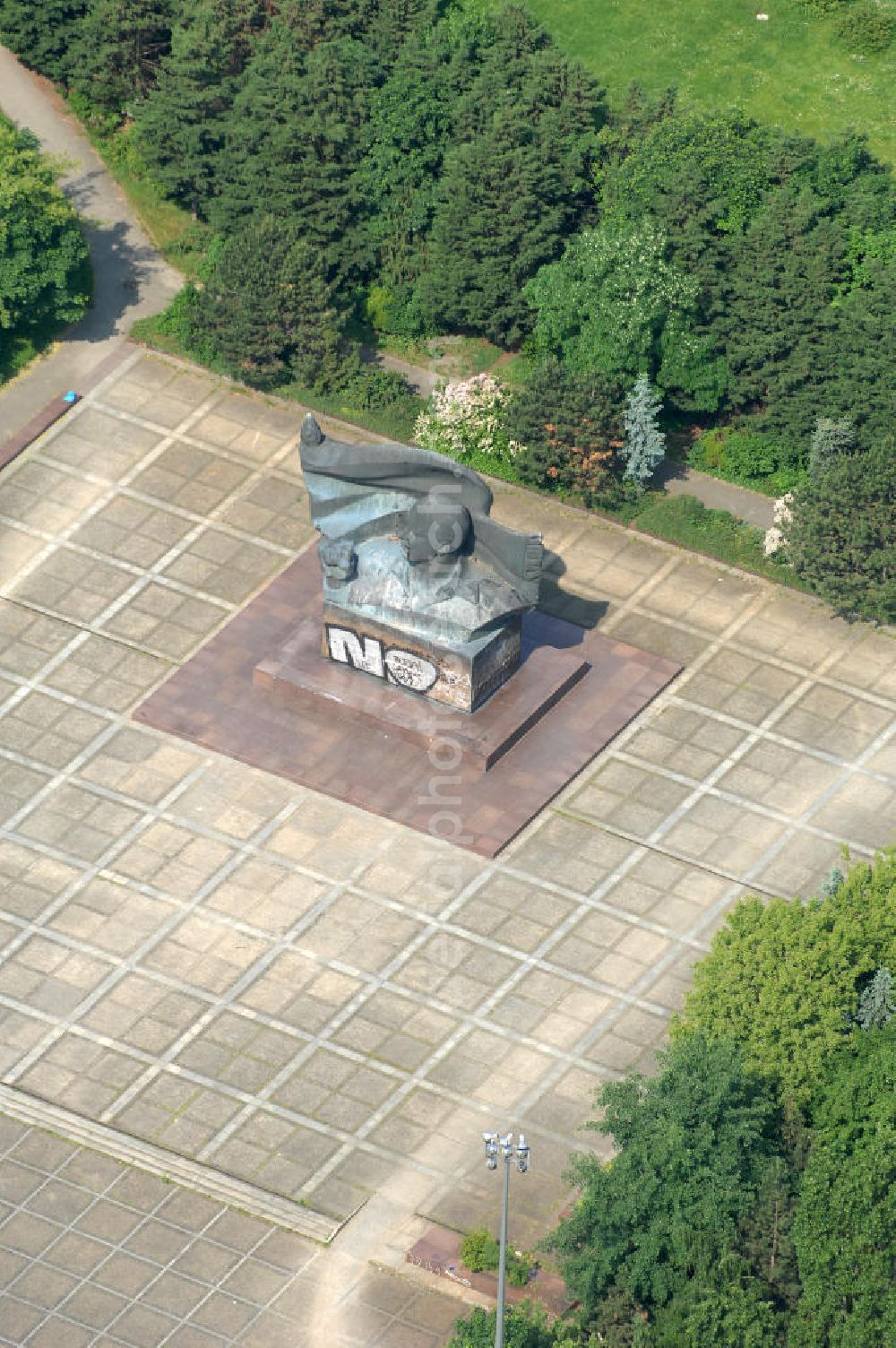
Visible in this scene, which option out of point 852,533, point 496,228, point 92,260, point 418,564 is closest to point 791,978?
point 418,564

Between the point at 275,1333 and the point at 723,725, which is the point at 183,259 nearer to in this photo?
the point at 723,725

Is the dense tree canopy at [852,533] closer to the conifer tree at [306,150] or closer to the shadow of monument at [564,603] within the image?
the shadow of monument at [564,603]

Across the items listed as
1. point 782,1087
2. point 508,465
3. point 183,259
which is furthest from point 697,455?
point 782,1087

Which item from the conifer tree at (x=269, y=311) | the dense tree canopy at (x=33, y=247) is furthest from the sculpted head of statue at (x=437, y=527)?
the dense tree canopy at (x=33, y=247)

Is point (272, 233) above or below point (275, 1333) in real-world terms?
above

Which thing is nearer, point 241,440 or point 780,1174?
point 780,1174

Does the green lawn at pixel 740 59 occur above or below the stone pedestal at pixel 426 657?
above

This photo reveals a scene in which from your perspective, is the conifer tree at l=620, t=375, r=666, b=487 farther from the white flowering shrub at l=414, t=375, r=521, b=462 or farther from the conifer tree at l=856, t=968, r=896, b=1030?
the conifer tree at l=856, t=968, r=896, b=1030
